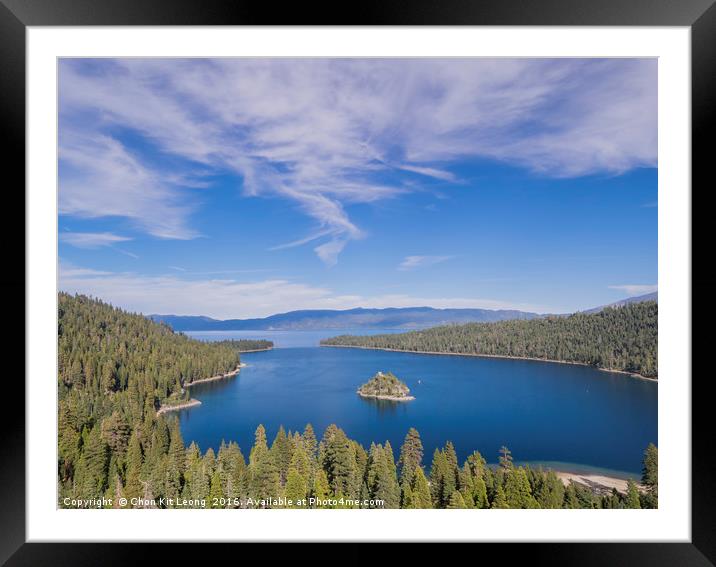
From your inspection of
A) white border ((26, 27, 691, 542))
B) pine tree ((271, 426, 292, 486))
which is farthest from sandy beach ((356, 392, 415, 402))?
white border ((26, 27, 691, 542))

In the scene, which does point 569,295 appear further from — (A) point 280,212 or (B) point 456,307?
(A) point 280,212

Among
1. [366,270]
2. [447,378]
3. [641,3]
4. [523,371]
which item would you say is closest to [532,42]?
[641,3]

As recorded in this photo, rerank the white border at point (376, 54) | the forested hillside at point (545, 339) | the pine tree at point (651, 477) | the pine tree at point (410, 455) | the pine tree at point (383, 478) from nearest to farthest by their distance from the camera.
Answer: the white border at point (376, 54) < the pine tree at point (651, 477) < the pine tree at point (383, 478) < the pine tree at point (410, 455) < the forested hillside at point (545, 339)

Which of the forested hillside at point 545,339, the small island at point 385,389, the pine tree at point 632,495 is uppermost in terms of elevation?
the forested hillside at point 545,339

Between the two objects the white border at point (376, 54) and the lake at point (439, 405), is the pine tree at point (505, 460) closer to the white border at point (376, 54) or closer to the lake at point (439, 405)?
the lake at point (439, 405)

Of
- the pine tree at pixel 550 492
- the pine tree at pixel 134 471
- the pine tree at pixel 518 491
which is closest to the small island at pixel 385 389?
the pine tree at pixel 518 491

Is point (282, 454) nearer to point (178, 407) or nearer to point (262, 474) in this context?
point (262, 474)
